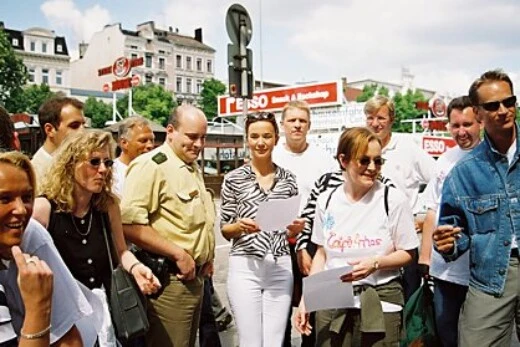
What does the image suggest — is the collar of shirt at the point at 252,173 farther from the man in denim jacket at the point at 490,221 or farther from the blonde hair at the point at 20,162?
the blonde hair at the point at 20,162

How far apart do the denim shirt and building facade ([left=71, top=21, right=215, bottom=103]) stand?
279 ft

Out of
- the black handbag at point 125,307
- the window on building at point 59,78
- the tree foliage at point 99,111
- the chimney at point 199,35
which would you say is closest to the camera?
the black handbag at point 125,307

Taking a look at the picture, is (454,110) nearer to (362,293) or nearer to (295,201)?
(295,201)

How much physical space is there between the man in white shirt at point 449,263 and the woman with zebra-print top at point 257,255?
913mm

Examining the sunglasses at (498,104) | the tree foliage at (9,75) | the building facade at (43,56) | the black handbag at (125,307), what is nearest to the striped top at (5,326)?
the black handbag at (125,307)

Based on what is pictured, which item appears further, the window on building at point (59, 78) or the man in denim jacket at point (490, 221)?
the window on building at point (59, 78)

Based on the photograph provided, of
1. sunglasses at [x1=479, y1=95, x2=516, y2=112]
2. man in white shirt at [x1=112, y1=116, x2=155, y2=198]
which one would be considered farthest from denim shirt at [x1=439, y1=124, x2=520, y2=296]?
man in white shirt at [x1=112, y1=116, x2=155, y2=198]

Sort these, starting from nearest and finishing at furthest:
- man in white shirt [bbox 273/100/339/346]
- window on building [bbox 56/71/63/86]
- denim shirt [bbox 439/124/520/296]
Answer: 1. denim shirt [bbox 439/124/520/296]
2. man in white shirt [bbox 273/100/339/346]
3. window on building [bbox 56/71/63/86]

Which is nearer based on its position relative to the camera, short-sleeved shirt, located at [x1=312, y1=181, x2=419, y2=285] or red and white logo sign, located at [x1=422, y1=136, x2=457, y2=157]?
short-sleeved shirt, located at [x1=312, y1=181, x2=419, y2=285]

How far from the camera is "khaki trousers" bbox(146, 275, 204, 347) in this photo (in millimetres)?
3484

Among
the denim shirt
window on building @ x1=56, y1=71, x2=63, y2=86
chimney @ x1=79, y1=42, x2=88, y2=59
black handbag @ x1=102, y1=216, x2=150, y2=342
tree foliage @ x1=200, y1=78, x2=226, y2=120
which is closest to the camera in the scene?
the denim shirt

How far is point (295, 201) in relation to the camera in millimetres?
3568

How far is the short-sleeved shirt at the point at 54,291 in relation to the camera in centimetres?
189

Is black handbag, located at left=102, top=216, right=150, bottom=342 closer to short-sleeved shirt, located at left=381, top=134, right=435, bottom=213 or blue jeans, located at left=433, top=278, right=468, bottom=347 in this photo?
blue jeans, located at left=433, top=278, right=468, bottom=347
